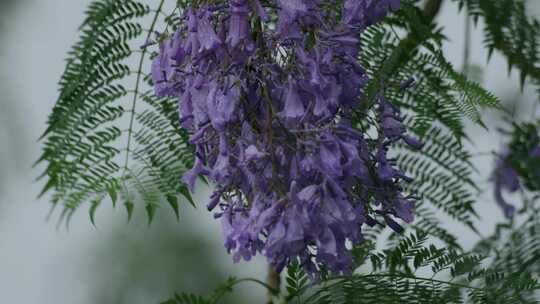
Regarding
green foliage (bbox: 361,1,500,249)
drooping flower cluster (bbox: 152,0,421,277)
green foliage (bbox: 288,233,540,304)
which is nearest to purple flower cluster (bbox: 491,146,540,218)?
green foliage (bbox: 361,1,500,249)

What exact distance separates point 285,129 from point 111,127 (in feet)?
1.72

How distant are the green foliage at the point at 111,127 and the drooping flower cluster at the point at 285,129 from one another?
349 millimetres

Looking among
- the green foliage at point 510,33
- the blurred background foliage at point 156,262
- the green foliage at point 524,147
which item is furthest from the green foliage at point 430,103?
the blurred background foliage at point 156,262

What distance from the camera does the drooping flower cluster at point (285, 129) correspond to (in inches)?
47.3

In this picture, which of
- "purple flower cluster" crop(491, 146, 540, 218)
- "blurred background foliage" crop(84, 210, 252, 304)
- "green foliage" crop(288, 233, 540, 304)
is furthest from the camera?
"blurred background foliage" crop(84, 210, 252, 304)

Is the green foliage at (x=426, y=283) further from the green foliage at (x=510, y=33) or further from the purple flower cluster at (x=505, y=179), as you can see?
the purple flower cluster at (x=505, y=179)

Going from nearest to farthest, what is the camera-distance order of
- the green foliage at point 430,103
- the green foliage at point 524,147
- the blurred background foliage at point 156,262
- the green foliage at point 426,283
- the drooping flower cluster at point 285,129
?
the drooping flower cluster at point 285,129 → the green foliage at point 426,283 → the green foliage at point 430,103 → the green foliage at point 524,147 → the blurred background foliage at point 156,262

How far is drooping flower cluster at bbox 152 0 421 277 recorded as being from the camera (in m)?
1.20

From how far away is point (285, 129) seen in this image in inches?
48.9

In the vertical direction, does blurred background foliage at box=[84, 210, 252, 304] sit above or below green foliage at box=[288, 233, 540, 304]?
below

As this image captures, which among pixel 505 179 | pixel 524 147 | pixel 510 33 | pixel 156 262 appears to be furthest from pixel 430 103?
pixel 156 262

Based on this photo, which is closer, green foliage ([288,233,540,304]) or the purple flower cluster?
green foliage ([288,233,540,304])

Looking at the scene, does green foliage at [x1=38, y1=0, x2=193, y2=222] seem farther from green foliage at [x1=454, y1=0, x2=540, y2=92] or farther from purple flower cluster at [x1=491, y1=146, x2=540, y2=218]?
purple flower cluster at [x1=491, y1=146, x2=540, y2=218]

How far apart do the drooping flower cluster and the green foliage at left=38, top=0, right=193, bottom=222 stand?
349 millimetres
